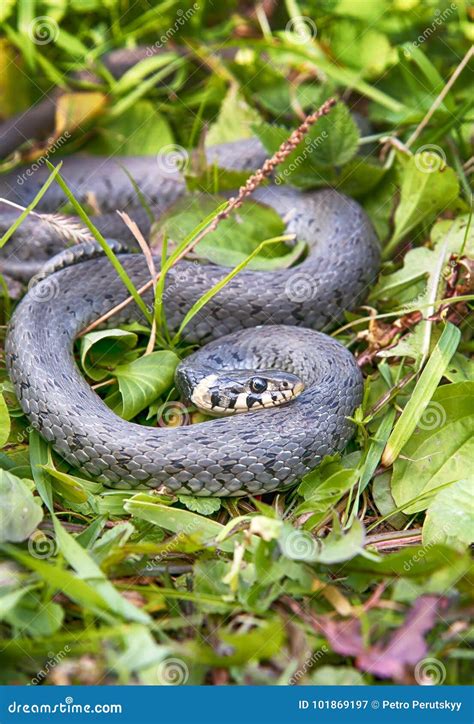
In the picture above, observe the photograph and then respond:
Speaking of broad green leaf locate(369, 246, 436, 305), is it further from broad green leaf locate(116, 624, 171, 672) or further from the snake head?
broad green leaf locate(116, 624, 171, 672)

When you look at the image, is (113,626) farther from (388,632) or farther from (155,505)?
(388,632)

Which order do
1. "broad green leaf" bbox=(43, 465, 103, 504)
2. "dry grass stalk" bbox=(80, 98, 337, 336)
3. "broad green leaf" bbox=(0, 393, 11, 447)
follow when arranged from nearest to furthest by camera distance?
"broad green leaf" bbox=(43, 465, 103, 504) < "broad green leaf" bbox=(0, 393, 11, 447) < "dry grass stalk" bbox=(80, 98, 337, 336)

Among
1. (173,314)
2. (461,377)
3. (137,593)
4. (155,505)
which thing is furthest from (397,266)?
(137,593)

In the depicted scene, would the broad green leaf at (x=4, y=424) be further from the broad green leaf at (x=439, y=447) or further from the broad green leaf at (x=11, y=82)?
the broad green leaf at (x=11, y=82)
